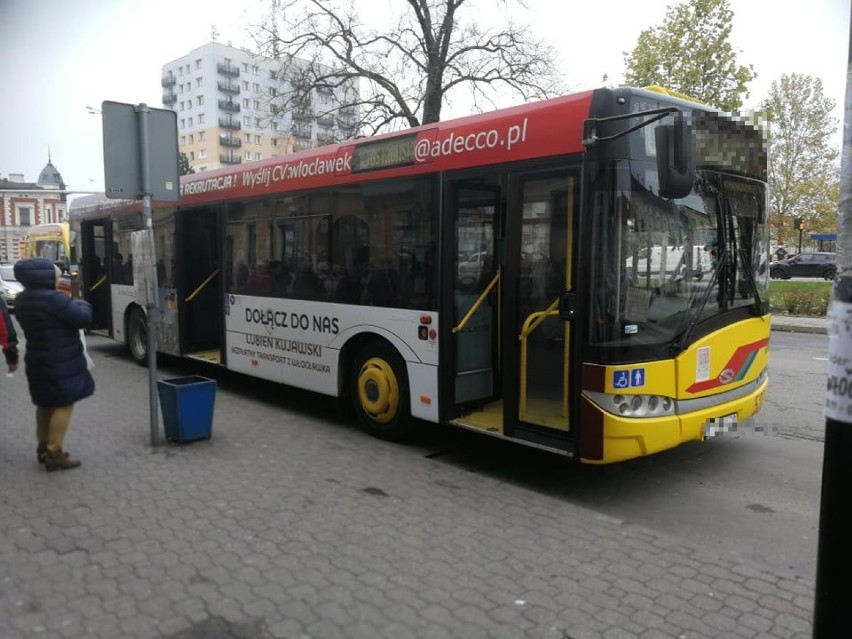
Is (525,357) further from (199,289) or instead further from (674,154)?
(199,289)

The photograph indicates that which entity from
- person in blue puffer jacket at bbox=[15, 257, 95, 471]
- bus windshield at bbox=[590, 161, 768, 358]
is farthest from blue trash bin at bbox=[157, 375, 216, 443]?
bus windshield at bbox=[590, 161, 768, 358]

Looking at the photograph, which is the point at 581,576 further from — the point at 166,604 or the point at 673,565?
the point at 166,604

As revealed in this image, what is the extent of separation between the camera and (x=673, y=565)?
3.89m

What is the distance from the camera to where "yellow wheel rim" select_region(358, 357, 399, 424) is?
6.39 metres

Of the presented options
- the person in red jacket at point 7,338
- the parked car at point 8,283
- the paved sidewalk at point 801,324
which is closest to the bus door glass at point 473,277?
the person in red jacket at point 7,338

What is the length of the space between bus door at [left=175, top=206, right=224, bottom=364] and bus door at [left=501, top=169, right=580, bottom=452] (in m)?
5.51

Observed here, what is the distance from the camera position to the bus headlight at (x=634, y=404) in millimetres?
4594

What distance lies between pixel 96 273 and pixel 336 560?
10.3 meters

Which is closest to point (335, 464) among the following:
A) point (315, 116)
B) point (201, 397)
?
point (201, 397)

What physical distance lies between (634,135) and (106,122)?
4347 mm

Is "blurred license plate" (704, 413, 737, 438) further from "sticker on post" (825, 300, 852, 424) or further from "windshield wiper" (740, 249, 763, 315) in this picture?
"sticker on post" (825, 300, 852, 424)

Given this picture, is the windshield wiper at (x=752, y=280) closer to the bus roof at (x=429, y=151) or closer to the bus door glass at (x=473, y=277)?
the bus roof at (x=429, y=151)

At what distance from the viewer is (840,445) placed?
2.01 metres

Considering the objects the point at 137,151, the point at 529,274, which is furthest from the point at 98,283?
the point at 529,274
